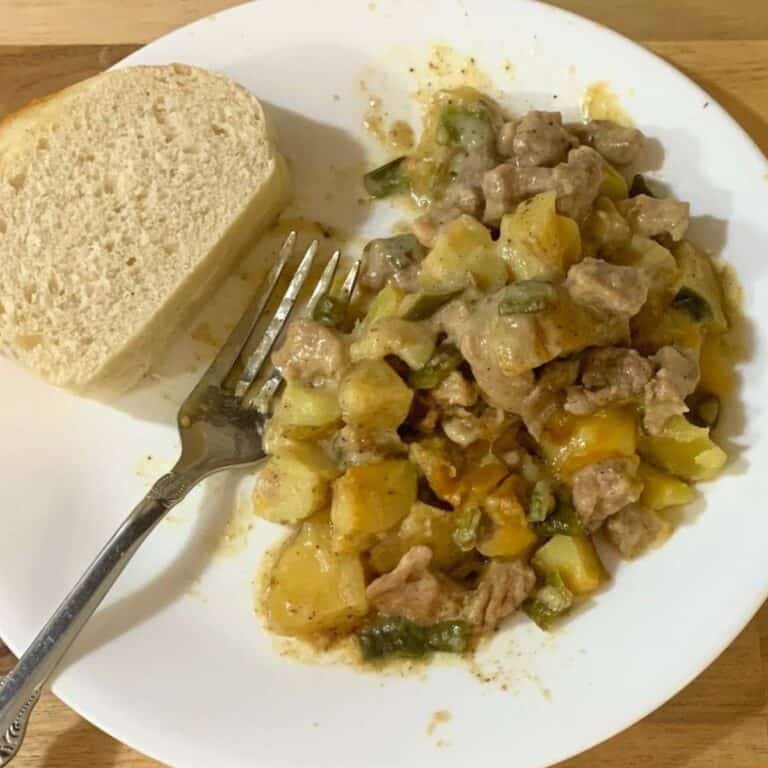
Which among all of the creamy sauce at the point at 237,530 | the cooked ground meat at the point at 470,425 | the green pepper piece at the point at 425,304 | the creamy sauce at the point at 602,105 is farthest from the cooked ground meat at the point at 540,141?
the creamy sauce at the point at 237,530

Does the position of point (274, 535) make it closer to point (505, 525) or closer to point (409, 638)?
point (409, 638)

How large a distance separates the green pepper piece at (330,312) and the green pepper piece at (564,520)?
681mm

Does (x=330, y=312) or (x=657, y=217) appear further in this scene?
(x=330, y=312)

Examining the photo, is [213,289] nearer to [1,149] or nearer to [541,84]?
[1,149]

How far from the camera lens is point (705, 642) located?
1.96m

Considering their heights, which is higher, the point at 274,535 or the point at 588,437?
the point at 588,437

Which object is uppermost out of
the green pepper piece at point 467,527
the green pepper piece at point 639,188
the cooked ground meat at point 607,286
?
the green pepper piece at point 639,188

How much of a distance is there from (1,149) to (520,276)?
1.39m

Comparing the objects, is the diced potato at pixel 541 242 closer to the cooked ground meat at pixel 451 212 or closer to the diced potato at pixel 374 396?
the cooked ground meat at pixel 451 212

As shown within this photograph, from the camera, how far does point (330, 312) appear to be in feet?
7.55

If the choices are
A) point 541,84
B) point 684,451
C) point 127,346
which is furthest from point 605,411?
point 127,346

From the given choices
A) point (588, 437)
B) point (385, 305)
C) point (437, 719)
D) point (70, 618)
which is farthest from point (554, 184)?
point (70, 618)

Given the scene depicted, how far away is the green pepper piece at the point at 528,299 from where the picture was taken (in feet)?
6.28

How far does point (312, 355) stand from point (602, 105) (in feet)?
3.27
